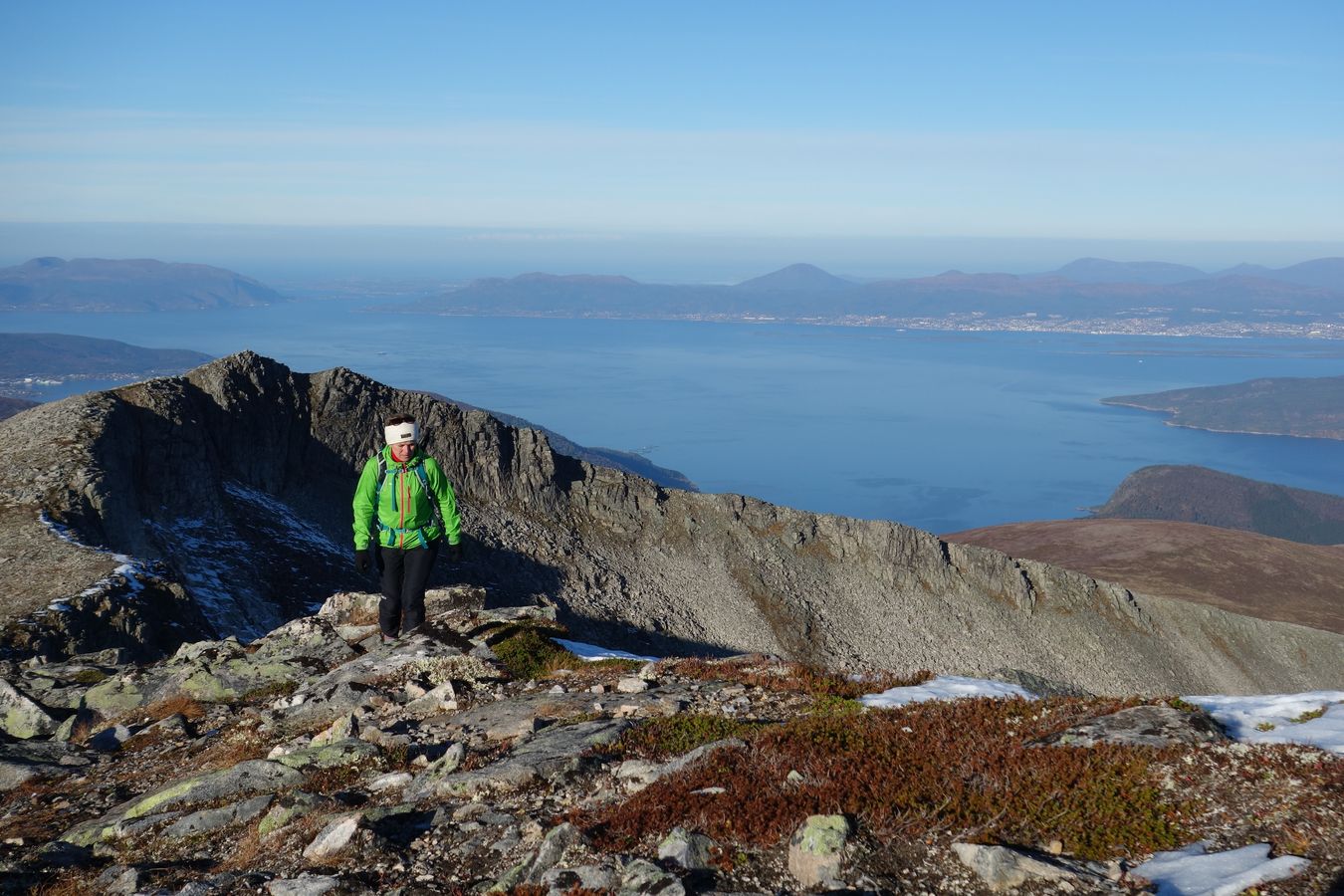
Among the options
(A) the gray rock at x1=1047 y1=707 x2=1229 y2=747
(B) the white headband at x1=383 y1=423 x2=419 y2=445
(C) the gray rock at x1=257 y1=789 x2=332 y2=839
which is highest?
(B) the white headband at x1=383 y1=423 x2=419 y2=445

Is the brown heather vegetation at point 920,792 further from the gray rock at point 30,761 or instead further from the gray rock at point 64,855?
the gray rock at point 30,761

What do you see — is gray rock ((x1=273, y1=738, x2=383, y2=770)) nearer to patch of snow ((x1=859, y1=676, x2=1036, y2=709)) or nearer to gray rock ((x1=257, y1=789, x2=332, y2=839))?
gray rock ((x1=257, y1=789, x2=332, y2=839))

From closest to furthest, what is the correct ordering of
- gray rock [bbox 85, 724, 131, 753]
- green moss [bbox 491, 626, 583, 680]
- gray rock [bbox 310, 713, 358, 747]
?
gray rock [bbox 310, 713, 358, 747] < gray rock [bbox 85, 724, 131, 753] < green moss [bbox 491, 626, 583, 680]

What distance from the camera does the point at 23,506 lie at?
115 ft

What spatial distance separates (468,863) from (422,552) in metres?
8.41

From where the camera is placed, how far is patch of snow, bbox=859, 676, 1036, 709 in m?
12.8

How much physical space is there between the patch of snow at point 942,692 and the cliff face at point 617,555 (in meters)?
36.2

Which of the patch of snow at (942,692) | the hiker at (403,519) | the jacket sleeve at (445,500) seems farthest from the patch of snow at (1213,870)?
the jacket sleeve at (445,500)

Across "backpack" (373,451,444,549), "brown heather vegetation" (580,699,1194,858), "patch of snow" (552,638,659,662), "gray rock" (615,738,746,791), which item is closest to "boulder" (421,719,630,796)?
"gray rock" (615,738,746,791)

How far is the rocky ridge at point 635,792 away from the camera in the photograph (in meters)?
7.56

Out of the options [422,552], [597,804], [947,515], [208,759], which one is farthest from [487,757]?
[947,515]

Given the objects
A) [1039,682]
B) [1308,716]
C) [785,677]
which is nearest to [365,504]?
[785,677]

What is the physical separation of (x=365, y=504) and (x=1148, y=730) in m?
11.8

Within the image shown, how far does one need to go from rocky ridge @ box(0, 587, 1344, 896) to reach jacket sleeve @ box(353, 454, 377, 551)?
2392mm
